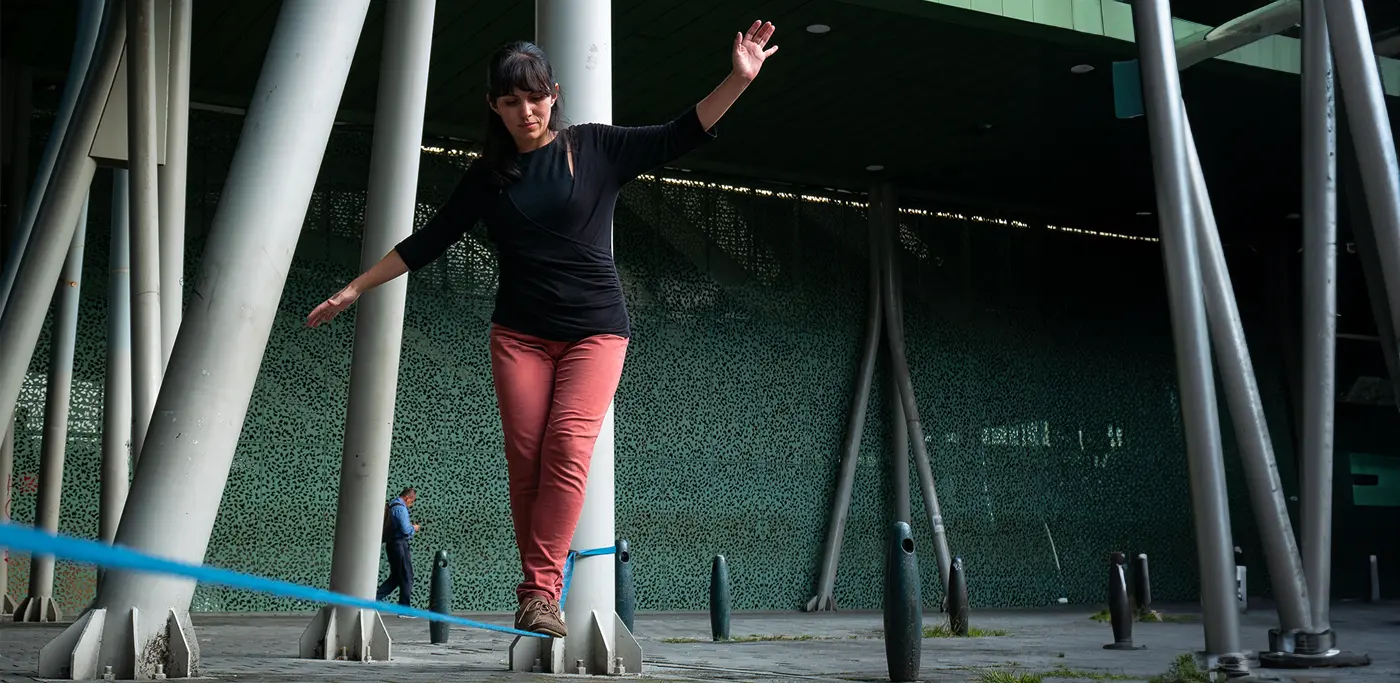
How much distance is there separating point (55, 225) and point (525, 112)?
7000 mm

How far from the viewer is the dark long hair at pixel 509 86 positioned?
327 centimetres

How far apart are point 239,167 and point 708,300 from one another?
55.1 ft

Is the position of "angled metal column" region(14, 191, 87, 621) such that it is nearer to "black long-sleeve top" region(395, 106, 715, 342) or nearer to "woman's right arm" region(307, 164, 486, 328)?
"woman's right arm" region(307, 164, 486, 328)

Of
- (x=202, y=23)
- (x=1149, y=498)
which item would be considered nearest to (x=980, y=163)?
(x=1149, y=498)

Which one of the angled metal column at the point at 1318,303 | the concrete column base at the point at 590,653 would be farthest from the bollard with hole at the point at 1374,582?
the concrete column base at the point at 590,653

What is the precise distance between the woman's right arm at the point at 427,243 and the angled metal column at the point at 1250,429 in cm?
513

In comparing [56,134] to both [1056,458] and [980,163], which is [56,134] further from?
[1056,458]

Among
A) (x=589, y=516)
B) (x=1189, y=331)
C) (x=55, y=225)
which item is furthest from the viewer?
(x=55, y=225)

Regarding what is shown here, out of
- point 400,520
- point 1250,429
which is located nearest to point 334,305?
point 1250,429

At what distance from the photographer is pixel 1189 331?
23.8ft

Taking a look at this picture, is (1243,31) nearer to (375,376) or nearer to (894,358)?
(375,376)

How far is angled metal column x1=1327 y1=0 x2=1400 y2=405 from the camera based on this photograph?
7.86 metres

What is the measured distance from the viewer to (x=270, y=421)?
59.9 feet

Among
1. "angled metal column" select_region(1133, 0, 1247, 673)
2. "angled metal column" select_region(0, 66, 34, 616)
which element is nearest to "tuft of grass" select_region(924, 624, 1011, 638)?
"angled metal column" select_region(1133, 0, 1247, 673)
